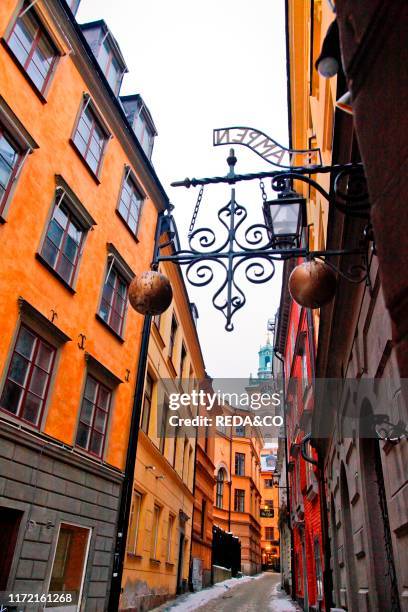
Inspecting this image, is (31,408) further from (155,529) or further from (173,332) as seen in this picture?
(173,332)

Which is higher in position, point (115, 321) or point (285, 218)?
point (115, 321)

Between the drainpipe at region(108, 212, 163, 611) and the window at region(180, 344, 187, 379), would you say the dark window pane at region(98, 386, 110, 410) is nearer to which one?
the drainpipe at region(108, 212, 163, 611)

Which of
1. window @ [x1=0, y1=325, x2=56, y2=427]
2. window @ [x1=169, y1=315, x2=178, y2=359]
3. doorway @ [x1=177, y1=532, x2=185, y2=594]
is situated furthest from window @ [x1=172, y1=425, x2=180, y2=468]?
window @ [x1=0, y1=325, x2=56, y2=427]

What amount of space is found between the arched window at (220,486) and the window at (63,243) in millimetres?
38462

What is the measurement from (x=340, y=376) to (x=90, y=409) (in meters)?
5.76

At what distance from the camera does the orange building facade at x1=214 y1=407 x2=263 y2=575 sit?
44.4m

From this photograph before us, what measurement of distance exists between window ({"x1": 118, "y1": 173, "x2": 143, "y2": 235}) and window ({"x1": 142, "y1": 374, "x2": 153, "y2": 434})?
4694 millimetres

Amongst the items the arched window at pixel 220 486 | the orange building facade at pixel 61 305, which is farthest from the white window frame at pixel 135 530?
the arched window at pixel 220 486

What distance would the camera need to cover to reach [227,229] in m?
4.25

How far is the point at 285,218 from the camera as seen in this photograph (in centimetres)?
420

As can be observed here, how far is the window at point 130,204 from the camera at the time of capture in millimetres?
13156

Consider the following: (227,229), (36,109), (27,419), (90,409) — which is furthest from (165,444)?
(227,229)

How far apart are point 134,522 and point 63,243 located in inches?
310

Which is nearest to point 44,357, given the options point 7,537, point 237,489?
point 7,537
